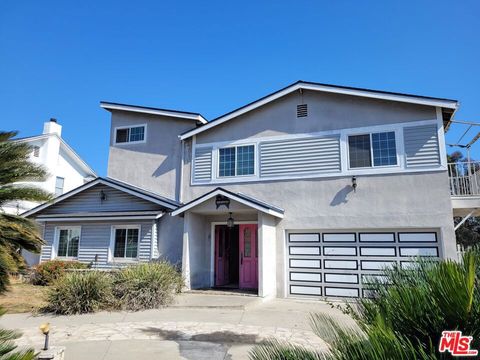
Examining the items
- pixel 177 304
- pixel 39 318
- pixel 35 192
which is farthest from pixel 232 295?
pixel 35 192

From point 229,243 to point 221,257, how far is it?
29.9 inches

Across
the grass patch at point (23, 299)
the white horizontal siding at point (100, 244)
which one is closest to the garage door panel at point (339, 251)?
the white horizontal siding at point (100, 244)

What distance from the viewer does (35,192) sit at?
9305mm

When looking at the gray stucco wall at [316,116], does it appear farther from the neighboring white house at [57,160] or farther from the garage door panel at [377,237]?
the neighboring white house at [57,160]

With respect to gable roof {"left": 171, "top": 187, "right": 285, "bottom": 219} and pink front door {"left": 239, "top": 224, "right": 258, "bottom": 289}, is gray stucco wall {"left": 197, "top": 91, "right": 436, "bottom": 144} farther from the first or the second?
pink front door {"left": 239, "top": 224, "right": 258, "bottom": 289}

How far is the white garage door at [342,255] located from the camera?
1227 cm

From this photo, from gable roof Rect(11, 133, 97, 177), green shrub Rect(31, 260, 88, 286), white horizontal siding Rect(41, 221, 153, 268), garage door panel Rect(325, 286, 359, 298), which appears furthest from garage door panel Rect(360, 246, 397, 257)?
gable roof Rect(11, 133, 97, 177)

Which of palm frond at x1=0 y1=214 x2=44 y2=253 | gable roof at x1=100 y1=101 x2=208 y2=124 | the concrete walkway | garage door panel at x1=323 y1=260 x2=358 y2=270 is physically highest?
gable roof at x1=100 y1=101 x2=208 y2=124

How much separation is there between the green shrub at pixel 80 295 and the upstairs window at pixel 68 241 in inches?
222

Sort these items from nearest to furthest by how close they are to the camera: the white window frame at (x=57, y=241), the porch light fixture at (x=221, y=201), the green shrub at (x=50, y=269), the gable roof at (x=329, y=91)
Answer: the gable roof at (x=329, y=91) → the porch light fixture at (x=221, y=201) → the green shrub at (x=50, y=269) → the white window frame at (x=57, y=241)

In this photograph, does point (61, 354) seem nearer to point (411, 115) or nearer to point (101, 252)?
point (101, 252)

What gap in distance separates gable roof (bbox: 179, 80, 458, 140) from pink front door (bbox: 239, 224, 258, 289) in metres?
4.60

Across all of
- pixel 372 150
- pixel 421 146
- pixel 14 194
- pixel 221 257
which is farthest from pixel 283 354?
pixel 221 257

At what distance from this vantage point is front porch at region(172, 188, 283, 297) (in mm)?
12680
